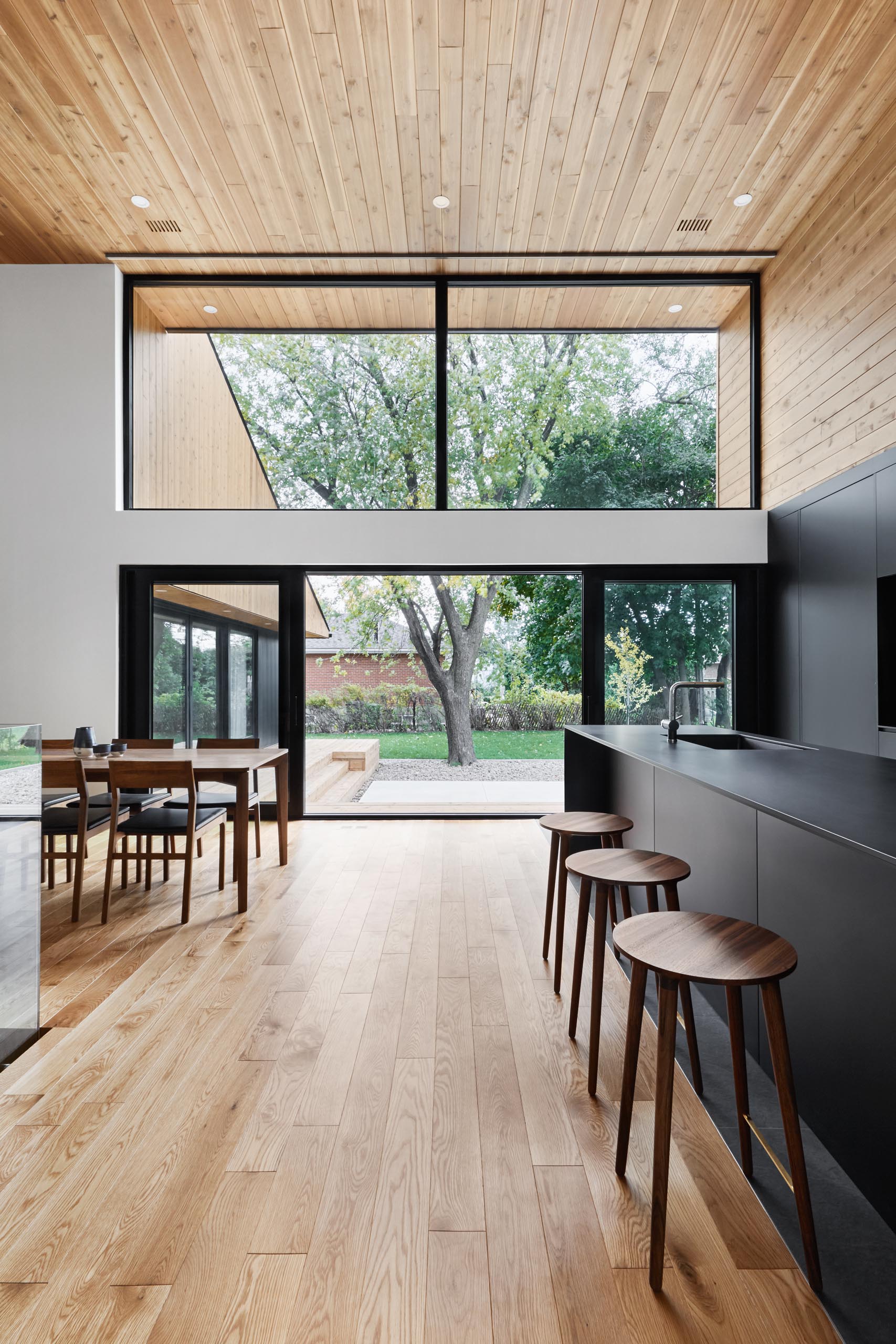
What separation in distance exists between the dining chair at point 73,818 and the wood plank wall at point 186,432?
2.53m

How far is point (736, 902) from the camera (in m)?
2.36

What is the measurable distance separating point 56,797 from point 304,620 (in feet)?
7.39

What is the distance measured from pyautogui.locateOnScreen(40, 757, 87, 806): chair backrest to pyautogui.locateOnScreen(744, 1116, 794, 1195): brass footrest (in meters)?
3.13

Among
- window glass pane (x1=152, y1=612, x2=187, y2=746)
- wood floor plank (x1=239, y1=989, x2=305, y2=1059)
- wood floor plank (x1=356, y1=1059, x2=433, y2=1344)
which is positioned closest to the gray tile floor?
wood floor plank (x1=356, y1=1059, x2=433, y2=1344)

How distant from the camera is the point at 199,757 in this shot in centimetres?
425

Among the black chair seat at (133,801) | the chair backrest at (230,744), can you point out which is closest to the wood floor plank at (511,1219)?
the black chair seat at (133,801)

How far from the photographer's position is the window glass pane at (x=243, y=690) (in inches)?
223

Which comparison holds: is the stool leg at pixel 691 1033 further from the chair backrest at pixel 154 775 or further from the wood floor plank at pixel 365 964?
the chair backrest at pixel 154 775

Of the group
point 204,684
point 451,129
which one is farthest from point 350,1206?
point 451,129

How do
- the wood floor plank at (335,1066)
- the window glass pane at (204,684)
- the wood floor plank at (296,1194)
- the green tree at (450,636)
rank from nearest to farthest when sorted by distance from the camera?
the wood floor plank at (296,1194) → the wood floor plank at (335,1066) → the window glass pane at (204,684) → the green tree at (450,636)

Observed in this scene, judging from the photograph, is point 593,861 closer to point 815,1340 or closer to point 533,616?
point 815,1340

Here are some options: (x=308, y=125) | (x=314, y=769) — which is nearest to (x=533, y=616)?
(x=314, y=769)

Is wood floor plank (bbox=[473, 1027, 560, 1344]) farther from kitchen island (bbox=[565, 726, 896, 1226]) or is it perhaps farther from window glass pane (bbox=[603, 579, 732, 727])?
window glass pane (bbox=[603, 579, 732, 727])

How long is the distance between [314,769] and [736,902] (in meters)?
5.16
